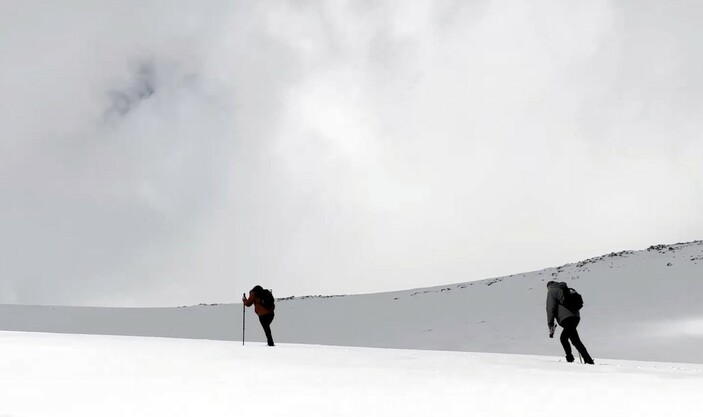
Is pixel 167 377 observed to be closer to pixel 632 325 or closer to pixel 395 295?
pixel 632 325

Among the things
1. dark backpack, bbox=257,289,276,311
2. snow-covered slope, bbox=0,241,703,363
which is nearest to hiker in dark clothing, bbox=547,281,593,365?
dark backpack, bbox=257,289,276,311

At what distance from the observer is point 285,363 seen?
10695 mm

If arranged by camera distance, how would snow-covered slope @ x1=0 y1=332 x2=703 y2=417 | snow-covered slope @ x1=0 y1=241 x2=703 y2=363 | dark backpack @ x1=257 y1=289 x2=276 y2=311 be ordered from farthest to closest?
snow-covered slope @ x1=0 y1=241 x2=703 y2=363 → dark backpack @ x1=257 y1=289 x2=276 y2=311 → snow-covered slope @ x1=0 y1=332 x2=703 y2=417

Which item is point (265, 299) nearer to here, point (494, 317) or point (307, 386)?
point (307, 386)

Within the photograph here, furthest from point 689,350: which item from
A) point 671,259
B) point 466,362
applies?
point 671,259

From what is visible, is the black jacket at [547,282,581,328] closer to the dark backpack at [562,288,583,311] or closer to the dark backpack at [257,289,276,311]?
the dark backpack at [562,288,583,311]

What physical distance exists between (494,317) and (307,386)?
19404mm

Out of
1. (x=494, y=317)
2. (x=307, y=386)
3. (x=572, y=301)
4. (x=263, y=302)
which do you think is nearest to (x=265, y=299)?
(x=263, y=302)

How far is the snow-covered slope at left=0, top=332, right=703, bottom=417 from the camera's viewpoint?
6.56 m

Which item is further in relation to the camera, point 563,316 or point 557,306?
point 557,306

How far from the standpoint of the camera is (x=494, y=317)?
86.4 feet

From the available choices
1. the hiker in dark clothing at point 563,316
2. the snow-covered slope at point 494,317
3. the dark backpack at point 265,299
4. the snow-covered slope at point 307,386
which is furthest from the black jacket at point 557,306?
the snow-covered slope at point 494,317

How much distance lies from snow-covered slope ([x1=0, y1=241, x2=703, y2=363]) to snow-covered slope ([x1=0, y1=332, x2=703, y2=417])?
10.3m

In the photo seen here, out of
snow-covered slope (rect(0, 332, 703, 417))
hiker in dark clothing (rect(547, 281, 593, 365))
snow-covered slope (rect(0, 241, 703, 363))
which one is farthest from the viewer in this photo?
snow-covered slope (rect(0, 241, 703, 363))
